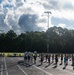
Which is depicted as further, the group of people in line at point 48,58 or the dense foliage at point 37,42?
the dense foliage at point 37,42

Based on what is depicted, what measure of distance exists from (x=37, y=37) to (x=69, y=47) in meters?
20.0

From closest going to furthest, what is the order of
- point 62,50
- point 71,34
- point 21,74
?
point 21,74 → point 62,50 → point 71,34

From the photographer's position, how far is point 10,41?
148750 mm

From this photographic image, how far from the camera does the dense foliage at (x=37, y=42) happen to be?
135000 mm

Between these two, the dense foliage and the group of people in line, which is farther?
Answer: the dense foliage

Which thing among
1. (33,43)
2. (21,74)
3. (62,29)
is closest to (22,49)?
(33,43)

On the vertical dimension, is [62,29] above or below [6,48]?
above

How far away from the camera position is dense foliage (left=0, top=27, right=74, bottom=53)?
13500cm

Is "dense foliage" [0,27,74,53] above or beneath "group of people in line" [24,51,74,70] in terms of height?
above

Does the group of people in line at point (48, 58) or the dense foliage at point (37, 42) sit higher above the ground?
the dense foliage at point (37, 42)

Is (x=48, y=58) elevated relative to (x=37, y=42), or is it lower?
lower

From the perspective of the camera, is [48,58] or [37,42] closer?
[48,58]

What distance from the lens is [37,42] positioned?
5512 inches

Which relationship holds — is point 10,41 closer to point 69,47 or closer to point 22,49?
point 22,49
